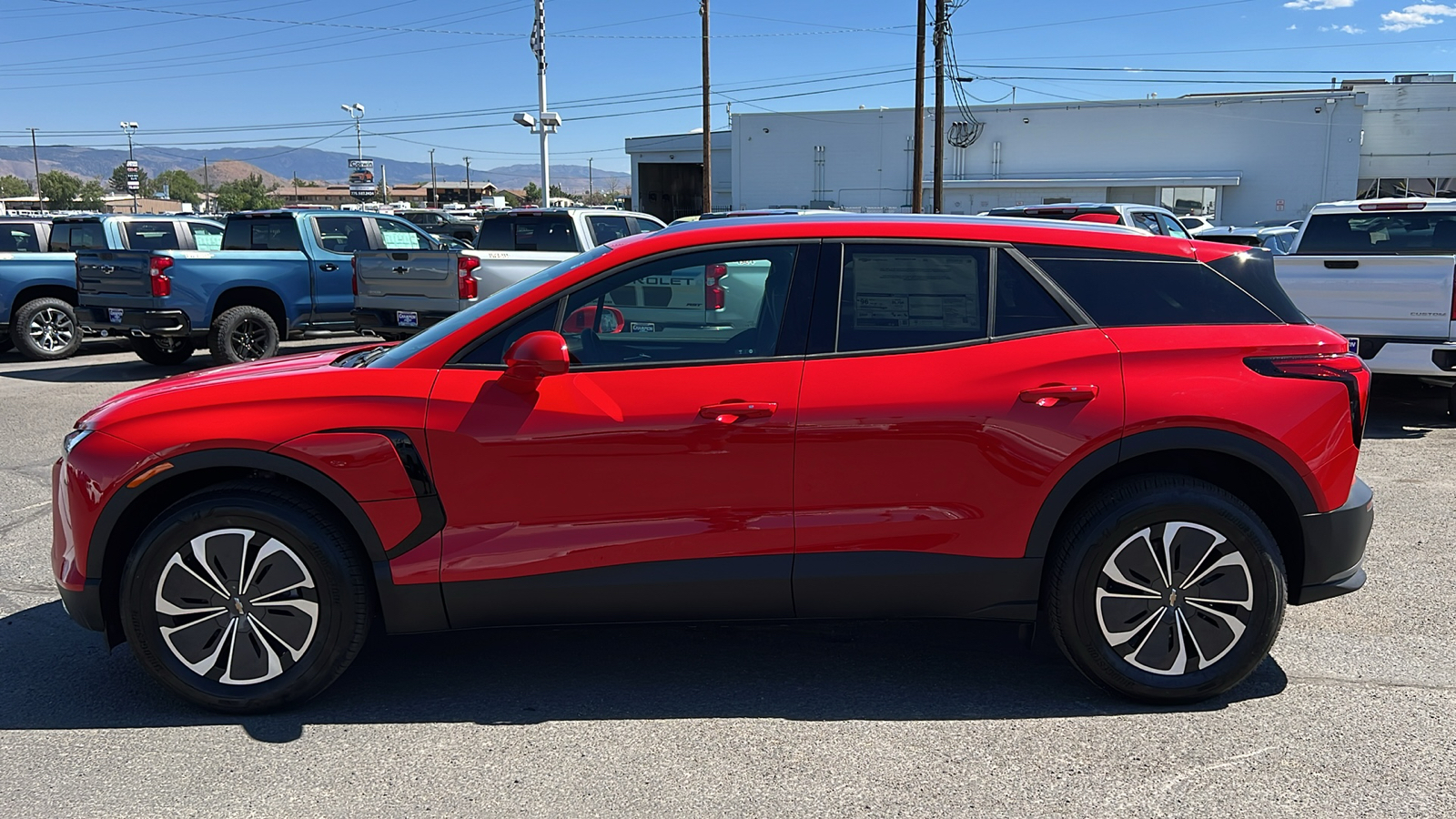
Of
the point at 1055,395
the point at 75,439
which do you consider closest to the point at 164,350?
the point at 75,439

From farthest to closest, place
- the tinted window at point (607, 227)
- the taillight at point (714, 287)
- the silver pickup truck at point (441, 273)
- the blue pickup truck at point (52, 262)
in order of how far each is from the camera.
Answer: the blue pickup truck at point (52, 262) → the tinted window at point (607, 227) → the silver pickup truck at point (441, 273) → the taillight at point (714, 287)

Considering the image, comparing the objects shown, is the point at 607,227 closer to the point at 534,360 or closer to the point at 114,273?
the point at 114,273

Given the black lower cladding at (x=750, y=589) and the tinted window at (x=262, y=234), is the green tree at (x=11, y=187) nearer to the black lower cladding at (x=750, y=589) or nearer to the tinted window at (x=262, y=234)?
the tinted window at (x=262, y=234)

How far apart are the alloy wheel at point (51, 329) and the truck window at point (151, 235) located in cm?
139

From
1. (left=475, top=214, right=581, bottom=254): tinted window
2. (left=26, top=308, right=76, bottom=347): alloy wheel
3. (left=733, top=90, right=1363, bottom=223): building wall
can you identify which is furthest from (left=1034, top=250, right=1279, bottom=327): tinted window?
(left=733, top=90, right=1363, bottom=223): building wall

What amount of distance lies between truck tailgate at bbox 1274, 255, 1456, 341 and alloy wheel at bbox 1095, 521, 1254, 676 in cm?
592

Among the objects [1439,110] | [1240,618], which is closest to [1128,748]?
[1240,618]

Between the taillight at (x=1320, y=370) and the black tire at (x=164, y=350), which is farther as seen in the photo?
the black tire at (x=164, y=350)

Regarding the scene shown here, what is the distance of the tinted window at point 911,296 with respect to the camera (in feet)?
12.8

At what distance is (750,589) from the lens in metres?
3.85

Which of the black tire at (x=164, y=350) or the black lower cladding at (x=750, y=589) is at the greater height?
the black lower cladding at (x=750, y=589)

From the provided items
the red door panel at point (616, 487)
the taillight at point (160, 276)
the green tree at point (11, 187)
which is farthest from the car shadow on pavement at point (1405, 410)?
the green tree at point (11, 187)

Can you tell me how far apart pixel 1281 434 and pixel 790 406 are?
5.55 ft

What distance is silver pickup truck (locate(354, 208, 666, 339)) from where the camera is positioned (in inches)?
459
